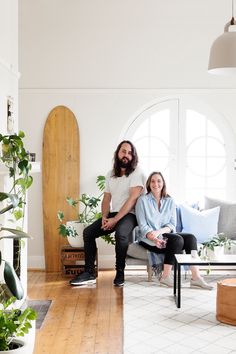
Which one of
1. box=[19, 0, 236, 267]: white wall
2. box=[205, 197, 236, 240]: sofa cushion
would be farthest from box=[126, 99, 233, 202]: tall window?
box=[205, 197, 236, 240]: sofa cushion

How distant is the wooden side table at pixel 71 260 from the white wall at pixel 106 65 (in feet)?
1.54

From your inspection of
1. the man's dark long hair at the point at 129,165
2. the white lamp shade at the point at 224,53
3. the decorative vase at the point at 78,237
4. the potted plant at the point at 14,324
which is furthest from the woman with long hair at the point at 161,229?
the potted plant at the point at 14,324

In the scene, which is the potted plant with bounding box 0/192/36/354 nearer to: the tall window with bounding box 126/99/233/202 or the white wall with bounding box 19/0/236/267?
the white wall with bounding box 19/0/236/267

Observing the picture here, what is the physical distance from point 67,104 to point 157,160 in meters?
1.18

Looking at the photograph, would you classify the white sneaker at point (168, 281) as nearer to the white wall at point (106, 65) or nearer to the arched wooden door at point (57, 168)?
the white wall at point (106, 65)

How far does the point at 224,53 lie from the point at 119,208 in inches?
94.4

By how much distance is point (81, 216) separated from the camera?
21.1 ft

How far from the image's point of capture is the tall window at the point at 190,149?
6.72 m

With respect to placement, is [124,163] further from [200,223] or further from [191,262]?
[191,262]

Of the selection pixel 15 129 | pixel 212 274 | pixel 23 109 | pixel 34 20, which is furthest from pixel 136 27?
pixel 212 274

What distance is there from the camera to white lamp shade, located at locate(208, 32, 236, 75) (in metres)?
4.01

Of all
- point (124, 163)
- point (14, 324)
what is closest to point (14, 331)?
point (14, 324)

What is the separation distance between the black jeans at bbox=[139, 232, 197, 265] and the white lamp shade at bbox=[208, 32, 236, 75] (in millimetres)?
1994

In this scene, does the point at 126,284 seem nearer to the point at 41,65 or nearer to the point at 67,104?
the point at 67,104
